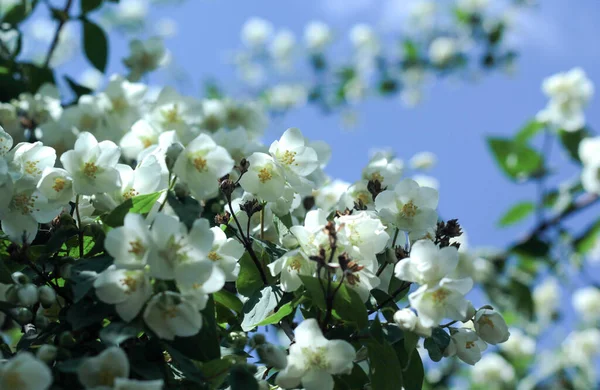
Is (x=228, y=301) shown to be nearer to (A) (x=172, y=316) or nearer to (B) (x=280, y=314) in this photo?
(B) (x=280, y=314)

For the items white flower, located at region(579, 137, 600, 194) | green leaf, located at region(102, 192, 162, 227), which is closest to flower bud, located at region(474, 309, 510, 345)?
green leaf, located at region(102, 192, 162, 227)

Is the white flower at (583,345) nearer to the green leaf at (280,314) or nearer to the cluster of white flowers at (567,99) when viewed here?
the cluster of white flowers at (567,99)

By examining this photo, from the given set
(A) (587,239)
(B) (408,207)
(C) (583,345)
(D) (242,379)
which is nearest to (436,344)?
(B) (408,207)

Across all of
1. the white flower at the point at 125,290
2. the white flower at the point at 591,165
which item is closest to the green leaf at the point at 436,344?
the white flower at the point at 125,290

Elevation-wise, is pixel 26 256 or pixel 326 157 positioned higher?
pixel 326 157

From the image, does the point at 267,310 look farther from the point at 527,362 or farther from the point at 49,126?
the point at 527,362

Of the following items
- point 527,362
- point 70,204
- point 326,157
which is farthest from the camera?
point 527,362

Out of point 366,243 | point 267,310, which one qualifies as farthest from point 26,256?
point 366,243
